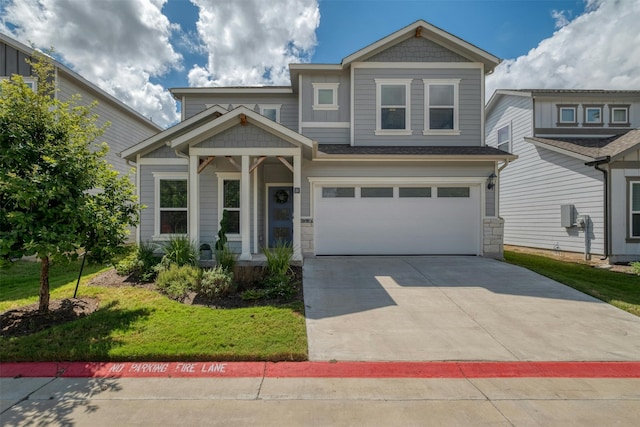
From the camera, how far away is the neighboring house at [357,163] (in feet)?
26.4

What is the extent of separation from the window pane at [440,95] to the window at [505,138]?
642 cm

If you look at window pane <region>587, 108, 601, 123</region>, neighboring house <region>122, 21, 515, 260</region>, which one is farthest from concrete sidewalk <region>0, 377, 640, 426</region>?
window pane <region>587, 108, 601, 123</region>

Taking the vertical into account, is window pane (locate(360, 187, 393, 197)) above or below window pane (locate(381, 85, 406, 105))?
below

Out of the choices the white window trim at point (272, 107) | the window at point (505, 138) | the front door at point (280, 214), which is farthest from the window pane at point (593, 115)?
the front door at point (280, 214)

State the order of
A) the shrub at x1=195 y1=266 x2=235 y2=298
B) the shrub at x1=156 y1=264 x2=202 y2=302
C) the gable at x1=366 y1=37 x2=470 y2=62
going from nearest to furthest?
the shrub at x1=195 y1=266 x2=235 y2=298 → the shrub at x1=156 y1=264 x2=202 y2=302 → the gable at x1=366 y1=37 x2=470 y2=62

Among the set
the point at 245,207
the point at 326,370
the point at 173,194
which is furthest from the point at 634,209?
the point at 173,194

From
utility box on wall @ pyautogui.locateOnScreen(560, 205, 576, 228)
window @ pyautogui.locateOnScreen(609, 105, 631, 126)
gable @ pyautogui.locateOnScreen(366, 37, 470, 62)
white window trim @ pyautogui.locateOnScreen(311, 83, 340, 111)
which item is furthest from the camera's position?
window @ pyautogui.locateOnScreen(609, 105, 631, 126)

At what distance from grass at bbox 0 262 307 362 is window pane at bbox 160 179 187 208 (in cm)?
384

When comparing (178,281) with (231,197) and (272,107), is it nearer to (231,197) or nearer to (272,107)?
(231,197)

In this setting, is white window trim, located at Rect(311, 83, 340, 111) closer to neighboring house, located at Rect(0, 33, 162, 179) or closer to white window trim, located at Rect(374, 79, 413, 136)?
white window trim, located at Rect(374, 79, 413, 136)

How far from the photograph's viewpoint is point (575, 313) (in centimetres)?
529

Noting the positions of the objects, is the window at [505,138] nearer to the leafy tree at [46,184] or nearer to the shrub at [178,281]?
the shrub at [178,281]

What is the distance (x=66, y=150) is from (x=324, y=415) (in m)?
5.52

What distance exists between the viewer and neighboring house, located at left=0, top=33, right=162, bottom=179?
1077cm
